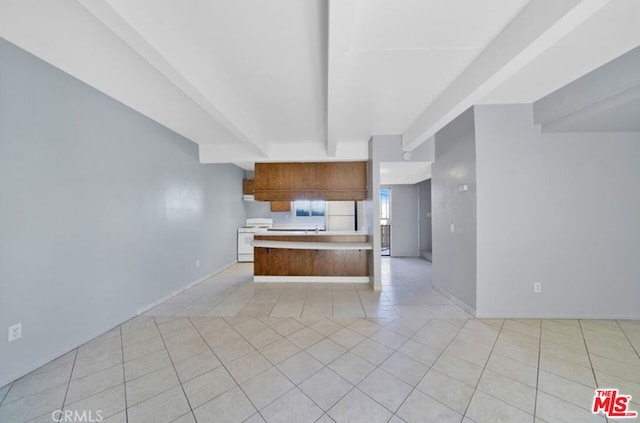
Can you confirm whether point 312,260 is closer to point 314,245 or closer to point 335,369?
point 314,245

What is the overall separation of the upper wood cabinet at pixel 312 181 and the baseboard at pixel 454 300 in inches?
79.4

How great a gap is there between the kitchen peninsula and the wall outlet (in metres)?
2.76

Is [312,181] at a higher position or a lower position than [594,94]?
lower

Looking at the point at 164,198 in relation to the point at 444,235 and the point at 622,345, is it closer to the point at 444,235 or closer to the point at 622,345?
the point at 444,235

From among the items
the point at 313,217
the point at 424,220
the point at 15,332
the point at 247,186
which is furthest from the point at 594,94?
the point at 247,186

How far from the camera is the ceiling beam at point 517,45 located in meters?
1.28

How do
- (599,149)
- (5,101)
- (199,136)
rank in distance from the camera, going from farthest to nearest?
(199,136)
(599,149)
(5,101)

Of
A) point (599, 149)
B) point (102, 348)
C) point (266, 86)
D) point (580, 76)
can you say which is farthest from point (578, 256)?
point (102, 348)

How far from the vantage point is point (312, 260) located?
4.45 meters

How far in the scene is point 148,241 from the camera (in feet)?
10.4

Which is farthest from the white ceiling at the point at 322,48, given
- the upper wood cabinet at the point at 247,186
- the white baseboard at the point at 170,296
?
the upper wood cabinet at the point at 247,186

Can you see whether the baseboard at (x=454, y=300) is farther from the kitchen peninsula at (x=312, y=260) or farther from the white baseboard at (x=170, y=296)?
the white baseboard at (x=170, y=296)

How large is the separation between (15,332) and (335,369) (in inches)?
100

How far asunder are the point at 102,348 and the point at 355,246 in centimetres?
337
